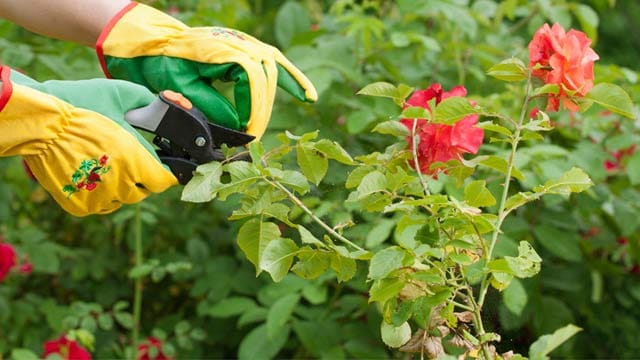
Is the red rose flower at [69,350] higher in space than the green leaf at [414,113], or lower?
lower

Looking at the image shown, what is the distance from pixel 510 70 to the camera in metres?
1.30

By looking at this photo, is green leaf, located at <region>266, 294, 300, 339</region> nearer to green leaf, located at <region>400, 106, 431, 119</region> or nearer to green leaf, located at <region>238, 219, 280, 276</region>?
green leaf, located at <region>238, 219, 280, 276</region>

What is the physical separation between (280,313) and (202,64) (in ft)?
3.26

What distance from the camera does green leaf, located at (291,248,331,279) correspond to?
1.24m

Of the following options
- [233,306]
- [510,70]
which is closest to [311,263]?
[510,70]

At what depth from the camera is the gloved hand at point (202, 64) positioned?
1.35 meters

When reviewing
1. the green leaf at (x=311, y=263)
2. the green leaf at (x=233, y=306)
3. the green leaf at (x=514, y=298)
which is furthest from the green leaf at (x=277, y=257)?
the green leaf at (x=233, y=306)

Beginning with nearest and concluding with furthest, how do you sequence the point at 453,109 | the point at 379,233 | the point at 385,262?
the point at 385,262, the point at 453,109, the point at 379,233

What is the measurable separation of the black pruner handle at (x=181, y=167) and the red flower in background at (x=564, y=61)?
0.48 meters

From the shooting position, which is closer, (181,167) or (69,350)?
(181,167)

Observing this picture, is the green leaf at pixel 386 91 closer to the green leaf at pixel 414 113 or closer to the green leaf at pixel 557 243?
the green leaf at pixel 414 113

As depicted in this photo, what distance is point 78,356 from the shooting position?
2184mm

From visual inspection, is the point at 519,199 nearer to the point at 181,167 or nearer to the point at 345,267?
the point at 345,267

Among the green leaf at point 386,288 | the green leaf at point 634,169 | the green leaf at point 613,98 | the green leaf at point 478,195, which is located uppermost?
the green leaf at point 613,98
